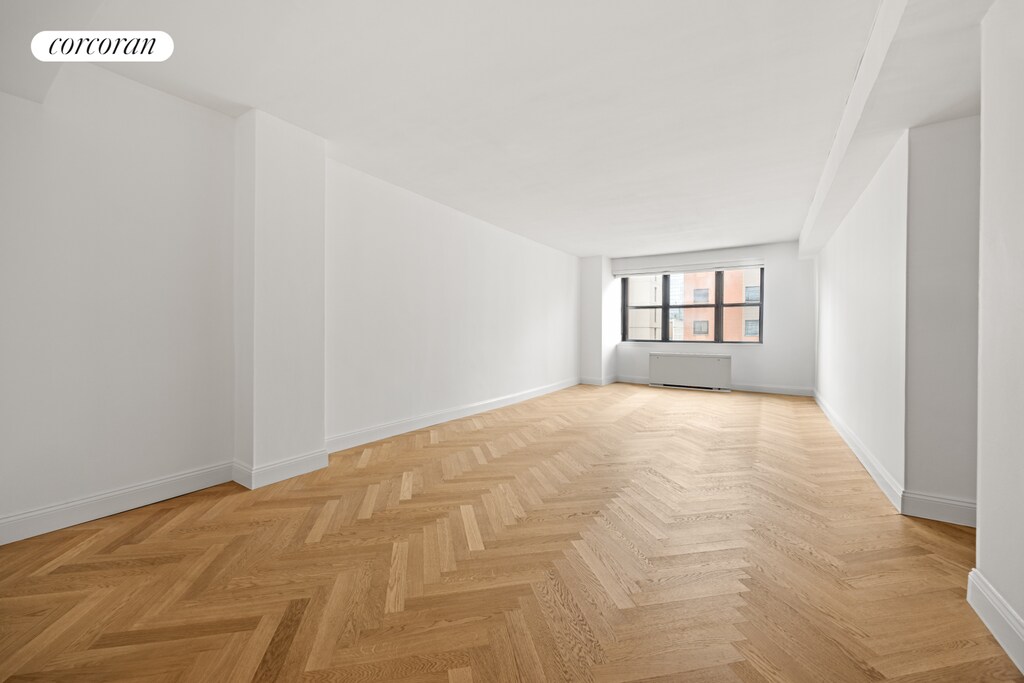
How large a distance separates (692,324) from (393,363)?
5650 millimetres

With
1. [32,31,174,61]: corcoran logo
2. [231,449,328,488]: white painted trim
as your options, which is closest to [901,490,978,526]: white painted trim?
[231,449,328,488]: white painted trim

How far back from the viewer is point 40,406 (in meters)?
2.08

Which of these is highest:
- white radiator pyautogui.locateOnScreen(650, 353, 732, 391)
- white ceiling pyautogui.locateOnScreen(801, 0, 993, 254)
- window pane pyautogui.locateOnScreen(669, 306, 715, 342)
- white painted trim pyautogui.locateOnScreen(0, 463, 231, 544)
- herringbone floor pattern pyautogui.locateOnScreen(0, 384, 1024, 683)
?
white ceiling pyautogui.locateOnScreen(801, 0, 993, 254)

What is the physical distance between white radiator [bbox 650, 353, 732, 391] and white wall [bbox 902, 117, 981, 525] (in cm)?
462

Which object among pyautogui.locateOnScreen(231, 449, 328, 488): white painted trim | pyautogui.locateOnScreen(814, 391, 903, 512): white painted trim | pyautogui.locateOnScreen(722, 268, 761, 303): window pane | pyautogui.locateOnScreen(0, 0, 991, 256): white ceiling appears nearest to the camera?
pyautogui.locateOnScreen(0, 0, 991, 256): white ceiling

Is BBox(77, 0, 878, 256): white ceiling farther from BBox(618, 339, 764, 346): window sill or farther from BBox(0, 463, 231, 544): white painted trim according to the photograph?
BBox(618, 339, 764, 346): window sill

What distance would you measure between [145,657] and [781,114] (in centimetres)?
389

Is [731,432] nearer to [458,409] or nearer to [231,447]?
[458,409]

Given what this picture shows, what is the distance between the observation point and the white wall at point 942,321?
2170 millimetres

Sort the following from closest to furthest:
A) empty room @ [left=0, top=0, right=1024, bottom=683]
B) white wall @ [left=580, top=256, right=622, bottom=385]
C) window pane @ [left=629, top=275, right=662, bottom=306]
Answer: empty room @ [left=0, top=0, right=1024, bottom=683]
white wall @ [left=580, top=256, right=622, bottom=385]
window pane @ [left=629, top=275, right=662, bottom=306]

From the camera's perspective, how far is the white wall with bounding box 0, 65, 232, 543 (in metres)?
2.03

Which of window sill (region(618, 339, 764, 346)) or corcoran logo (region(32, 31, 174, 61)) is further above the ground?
corcoran logo (region(32, 31, 174, 61))

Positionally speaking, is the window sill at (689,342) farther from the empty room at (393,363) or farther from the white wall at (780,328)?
the empty room at (393,363)

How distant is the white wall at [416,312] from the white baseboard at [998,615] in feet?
11.9
